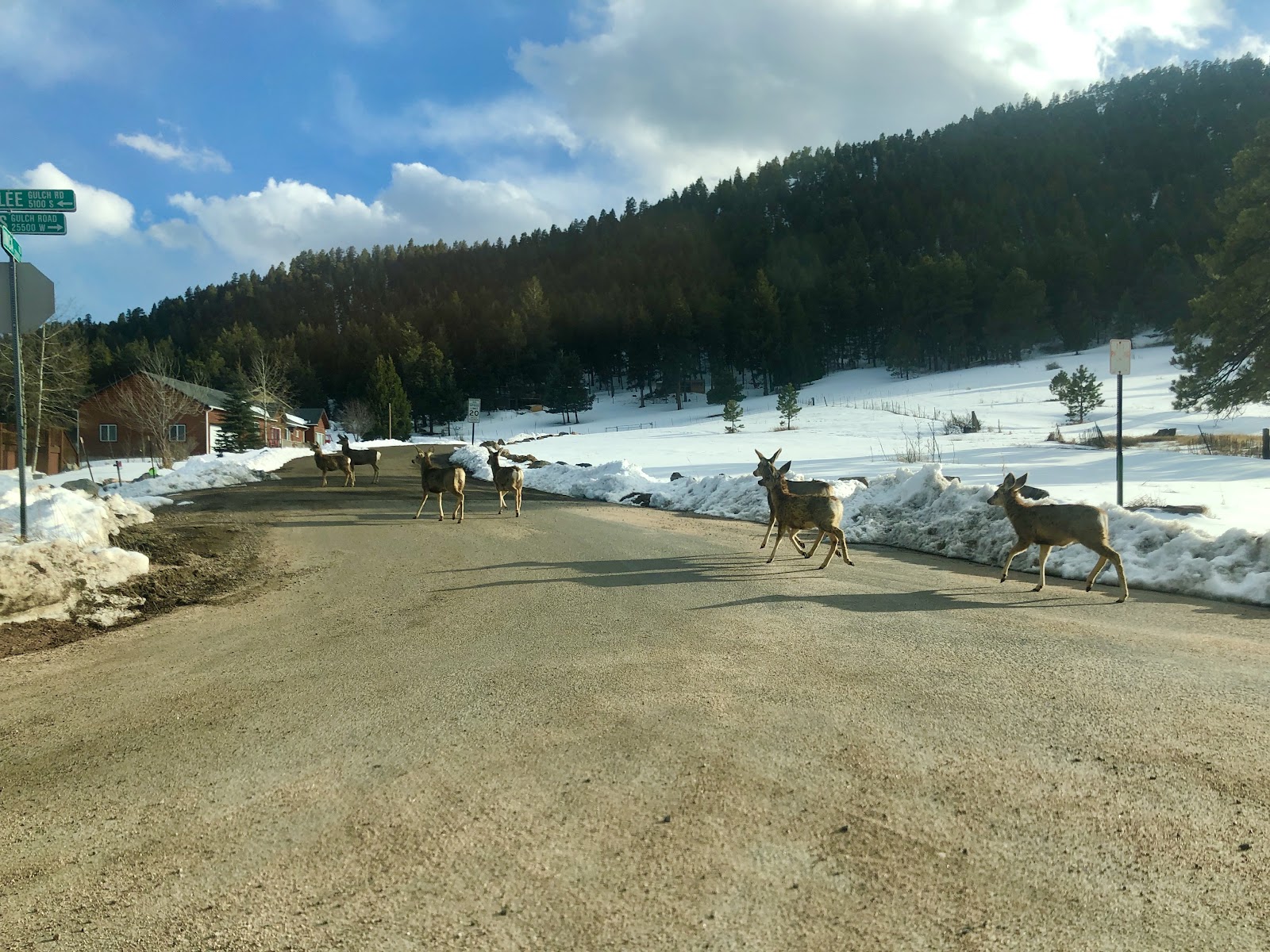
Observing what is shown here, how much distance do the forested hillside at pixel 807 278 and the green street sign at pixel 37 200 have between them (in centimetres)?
9514

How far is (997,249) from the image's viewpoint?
121 m

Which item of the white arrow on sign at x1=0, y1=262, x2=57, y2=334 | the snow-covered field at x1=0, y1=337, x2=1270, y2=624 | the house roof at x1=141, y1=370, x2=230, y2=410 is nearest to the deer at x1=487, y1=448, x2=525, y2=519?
the snow-covered field at x1=0, y1=337, x2=1270, y2=624

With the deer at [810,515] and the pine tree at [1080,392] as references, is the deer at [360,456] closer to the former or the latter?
the deer at [810,515]

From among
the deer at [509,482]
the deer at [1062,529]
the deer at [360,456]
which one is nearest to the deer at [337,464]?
the deer at [360,456]

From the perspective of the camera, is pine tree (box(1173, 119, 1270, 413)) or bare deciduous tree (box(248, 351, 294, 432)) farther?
bare deciduous tree (box(248, 351, 294, 432))

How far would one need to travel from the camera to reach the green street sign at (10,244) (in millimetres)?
8562

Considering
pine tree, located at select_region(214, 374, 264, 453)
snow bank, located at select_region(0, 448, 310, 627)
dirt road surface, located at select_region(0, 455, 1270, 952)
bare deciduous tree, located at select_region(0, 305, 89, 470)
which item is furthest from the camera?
pine tree, located at select_region(214, 374, 264, 453)

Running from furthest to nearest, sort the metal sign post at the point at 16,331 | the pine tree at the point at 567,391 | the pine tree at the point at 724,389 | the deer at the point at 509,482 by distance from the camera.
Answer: the pine tree at the point at 567,391 → the pine tree at the point at 724,389 → the deer at the point at 509,482 → the metal sign post at the point at 16,331

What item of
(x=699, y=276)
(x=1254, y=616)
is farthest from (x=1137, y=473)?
(x=699, y=276)

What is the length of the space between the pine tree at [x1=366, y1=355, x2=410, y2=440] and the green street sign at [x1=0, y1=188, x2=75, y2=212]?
Result: 7914 centimetres

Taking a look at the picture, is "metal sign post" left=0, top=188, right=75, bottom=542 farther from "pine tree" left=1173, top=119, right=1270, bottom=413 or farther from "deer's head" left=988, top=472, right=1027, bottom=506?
"pine tree" left=1173, top=119, right=1270, bottom=413

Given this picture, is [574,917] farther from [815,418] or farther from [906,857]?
[815,418]

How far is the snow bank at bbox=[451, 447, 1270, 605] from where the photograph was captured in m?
8.33

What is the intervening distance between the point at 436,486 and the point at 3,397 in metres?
54.6
